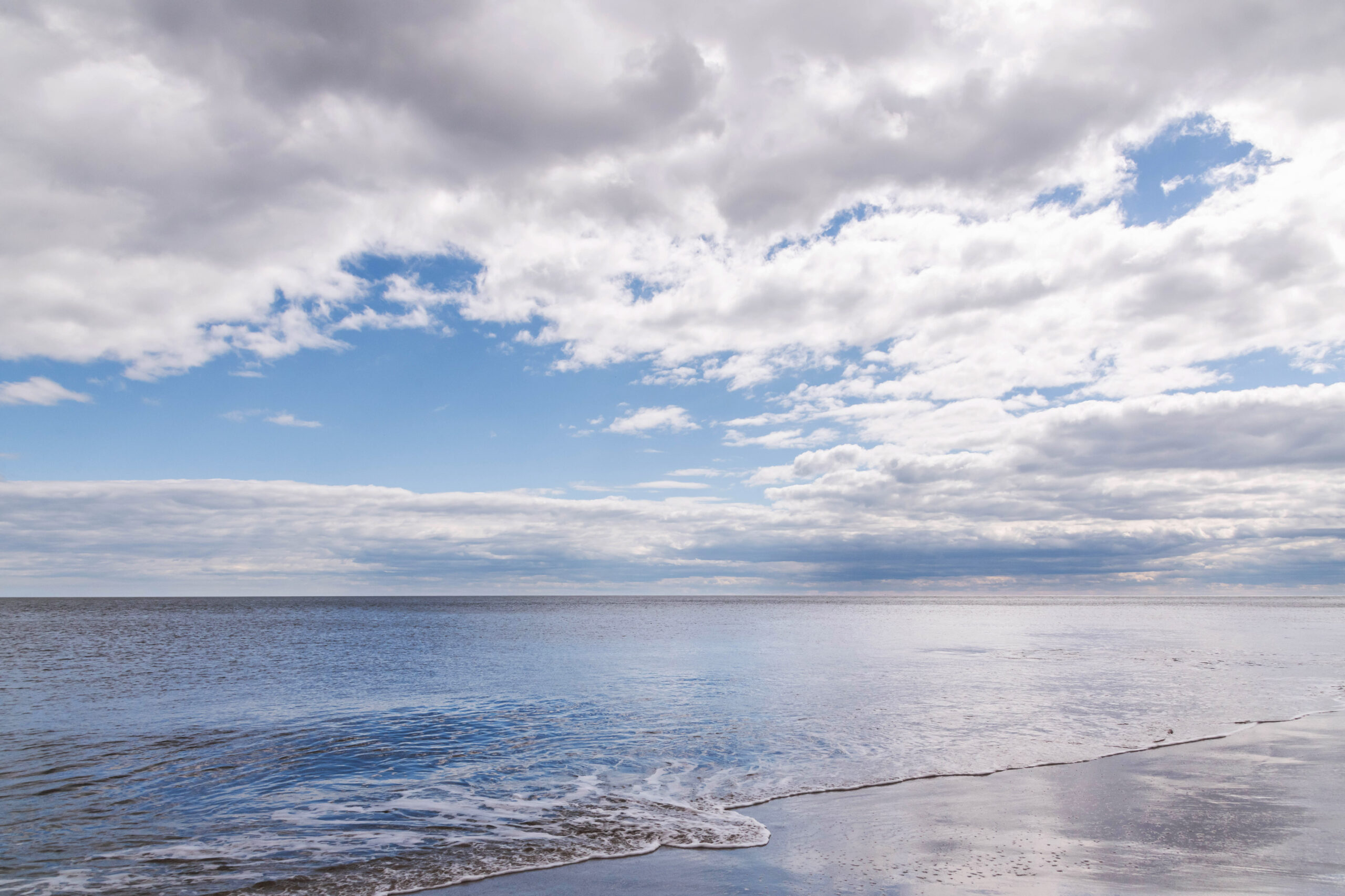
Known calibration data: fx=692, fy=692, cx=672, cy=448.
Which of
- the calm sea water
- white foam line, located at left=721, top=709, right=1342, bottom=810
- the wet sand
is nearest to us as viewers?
the wet sand

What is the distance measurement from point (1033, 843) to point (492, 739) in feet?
47.0

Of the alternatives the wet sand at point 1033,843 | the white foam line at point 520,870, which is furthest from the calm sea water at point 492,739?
the wet sand at point 1033,843

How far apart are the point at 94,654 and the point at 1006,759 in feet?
182

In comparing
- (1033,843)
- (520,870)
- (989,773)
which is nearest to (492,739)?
(520,870)

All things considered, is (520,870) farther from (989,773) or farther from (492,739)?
(492,739)

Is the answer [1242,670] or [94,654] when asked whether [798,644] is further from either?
[94,654]

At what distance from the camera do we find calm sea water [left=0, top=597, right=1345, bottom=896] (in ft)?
35.6

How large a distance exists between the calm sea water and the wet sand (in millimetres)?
919

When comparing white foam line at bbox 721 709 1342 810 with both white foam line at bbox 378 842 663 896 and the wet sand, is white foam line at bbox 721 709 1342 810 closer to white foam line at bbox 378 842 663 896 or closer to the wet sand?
the wet sand

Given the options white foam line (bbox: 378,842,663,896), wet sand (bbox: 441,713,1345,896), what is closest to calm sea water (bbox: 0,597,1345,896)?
white foam line (bbox: 378,842,663,896)

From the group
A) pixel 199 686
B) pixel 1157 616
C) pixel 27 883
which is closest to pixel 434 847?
pixel 27 883

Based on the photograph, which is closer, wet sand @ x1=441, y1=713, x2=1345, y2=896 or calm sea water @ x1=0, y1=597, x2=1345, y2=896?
wet sand @ x1=441, y1=713, x2=1345, y2=896

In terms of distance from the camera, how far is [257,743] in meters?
19.1

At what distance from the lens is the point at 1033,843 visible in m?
10.2
